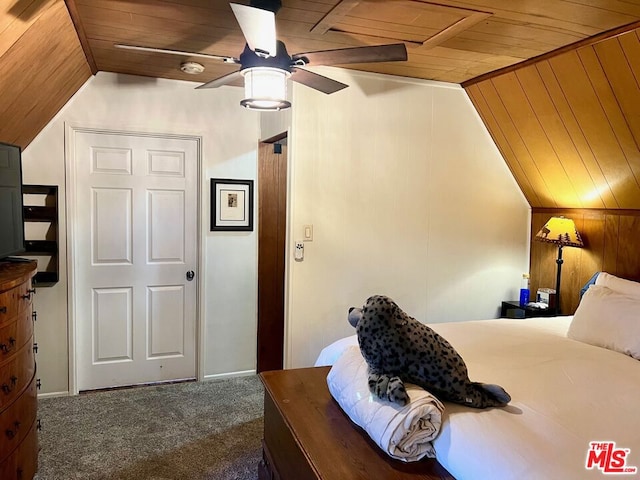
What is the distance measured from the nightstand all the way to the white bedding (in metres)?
1.07

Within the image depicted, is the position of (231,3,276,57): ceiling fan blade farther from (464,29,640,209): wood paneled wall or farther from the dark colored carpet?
the dark colored carpet

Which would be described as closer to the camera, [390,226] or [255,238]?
[390,226]

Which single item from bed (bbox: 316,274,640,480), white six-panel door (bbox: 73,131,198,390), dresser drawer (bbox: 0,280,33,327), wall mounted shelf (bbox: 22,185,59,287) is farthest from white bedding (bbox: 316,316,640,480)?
wall mounted shelf (bbox: 22,185,59,287)

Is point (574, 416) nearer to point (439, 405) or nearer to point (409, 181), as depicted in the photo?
point (439, 405)

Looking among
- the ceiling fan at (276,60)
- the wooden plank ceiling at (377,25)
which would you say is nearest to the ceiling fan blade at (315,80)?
the ceiling fan at (276,60)

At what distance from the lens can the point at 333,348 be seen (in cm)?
253

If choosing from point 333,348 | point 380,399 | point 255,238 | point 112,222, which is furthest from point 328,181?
point 380,399

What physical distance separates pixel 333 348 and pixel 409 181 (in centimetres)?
157

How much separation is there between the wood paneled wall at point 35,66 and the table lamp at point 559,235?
10.7ft

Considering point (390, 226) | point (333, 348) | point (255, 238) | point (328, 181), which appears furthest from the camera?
point (255, 238)

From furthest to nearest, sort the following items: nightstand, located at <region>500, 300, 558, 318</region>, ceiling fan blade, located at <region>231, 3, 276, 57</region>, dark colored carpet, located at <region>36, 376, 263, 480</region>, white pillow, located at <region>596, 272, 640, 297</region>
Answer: nightstand, located at <region>500, 300, 558, 318</region> < white pillow, located at <region>596, 272, 640, 297</region> < dark colored carpet, located at <region>36, 376, 263, 480</region> < ceiling fan blade, located at <region>231, 3, 276, 57</region>

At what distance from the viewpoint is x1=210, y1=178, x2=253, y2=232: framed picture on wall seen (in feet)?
12.3

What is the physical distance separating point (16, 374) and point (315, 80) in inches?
75.5

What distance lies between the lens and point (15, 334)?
2105 mm
